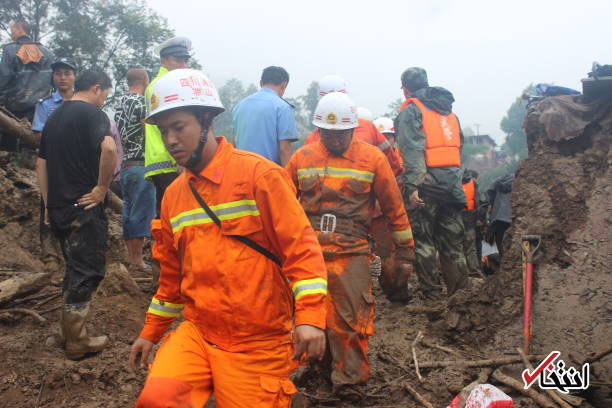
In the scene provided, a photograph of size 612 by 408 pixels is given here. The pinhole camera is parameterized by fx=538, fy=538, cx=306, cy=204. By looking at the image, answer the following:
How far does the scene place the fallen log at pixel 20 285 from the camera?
→ 4.85 m

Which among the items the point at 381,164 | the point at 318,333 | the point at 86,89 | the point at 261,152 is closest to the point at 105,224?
the point at 86,89

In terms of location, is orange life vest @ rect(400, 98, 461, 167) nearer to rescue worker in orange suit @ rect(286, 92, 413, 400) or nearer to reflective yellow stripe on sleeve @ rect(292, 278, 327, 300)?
rescue worker in orange suit @ rect(286, 92, 413, 400)

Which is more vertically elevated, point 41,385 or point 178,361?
point 178,361

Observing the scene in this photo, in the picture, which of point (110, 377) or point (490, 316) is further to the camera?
point (490, 316)

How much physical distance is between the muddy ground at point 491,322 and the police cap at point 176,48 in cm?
218

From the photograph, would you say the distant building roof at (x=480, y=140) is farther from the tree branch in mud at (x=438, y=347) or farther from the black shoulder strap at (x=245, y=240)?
the black shoulder strap at (x=245, y=240)

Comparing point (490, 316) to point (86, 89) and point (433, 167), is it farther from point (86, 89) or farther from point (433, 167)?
point (86, 89)

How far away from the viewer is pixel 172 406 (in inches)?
85.3

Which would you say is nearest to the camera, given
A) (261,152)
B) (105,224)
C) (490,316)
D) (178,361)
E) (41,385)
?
(178,361)

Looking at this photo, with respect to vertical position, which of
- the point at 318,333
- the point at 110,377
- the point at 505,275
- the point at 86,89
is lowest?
the point at 110,377

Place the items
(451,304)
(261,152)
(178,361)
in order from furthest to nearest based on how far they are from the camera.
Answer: (261,152)
(451,304)
(178,361)

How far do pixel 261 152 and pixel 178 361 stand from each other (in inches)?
130

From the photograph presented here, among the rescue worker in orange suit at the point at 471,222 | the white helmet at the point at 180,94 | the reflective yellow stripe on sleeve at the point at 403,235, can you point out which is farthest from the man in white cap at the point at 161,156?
the rescue worker in orange suit at the point at 471,222

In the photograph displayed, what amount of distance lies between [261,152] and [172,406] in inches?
137
